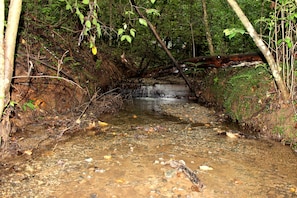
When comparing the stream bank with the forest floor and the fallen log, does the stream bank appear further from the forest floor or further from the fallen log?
the fallen log

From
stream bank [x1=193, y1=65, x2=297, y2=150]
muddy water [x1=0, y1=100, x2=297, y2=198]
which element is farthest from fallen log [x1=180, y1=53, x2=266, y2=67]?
muddy water [x1=0, y1=100, x2=297, y2=198]

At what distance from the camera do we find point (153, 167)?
12.0 feet

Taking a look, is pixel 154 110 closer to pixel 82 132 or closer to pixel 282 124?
pixel 82 132

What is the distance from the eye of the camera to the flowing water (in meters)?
3.02

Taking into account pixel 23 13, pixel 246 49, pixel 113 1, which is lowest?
pixel 246 49

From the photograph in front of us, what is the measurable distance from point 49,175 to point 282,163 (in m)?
3.20

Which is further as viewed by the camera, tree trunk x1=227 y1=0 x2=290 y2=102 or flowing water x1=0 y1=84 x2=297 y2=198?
tree trunk x1=227 y1=0 x2=290 y2=102

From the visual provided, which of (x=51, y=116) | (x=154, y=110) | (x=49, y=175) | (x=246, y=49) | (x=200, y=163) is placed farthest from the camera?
(x=246, y=49)

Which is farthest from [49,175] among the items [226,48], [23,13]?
[226,48]

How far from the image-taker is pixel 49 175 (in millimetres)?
3365

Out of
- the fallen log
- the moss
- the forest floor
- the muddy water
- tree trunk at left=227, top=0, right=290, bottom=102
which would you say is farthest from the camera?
the fallen log

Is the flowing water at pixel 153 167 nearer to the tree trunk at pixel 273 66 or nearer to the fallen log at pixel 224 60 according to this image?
the tree trunk at pixel 273 66

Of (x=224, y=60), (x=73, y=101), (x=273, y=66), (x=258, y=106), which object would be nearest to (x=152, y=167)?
(x=273, y=66)

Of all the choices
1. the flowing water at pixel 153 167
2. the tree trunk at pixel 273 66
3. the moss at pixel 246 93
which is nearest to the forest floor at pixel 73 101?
the moss at pixel 246 93
